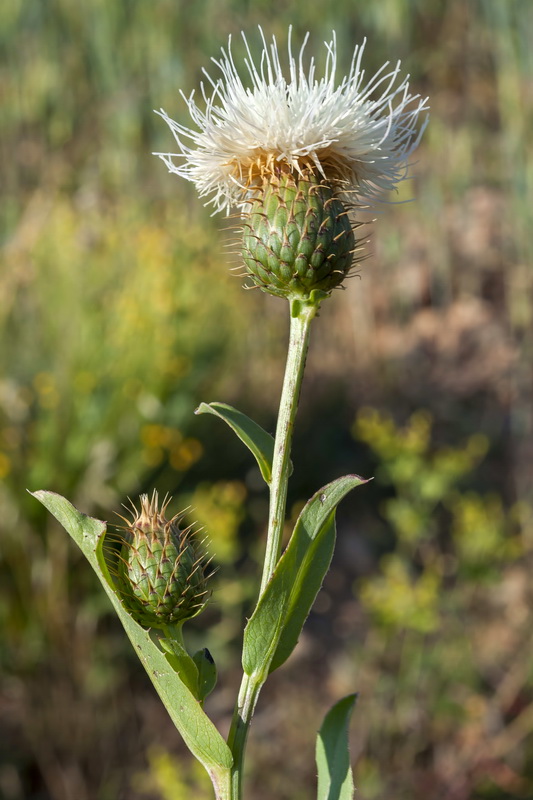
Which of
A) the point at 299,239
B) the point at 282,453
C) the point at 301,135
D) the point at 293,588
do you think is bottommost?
the point at 293,588

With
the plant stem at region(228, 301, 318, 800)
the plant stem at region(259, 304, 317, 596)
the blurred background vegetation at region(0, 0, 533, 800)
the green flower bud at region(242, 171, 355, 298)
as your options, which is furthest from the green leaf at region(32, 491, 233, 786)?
the blurred background vegetation at region(0, 0, 533, 800)

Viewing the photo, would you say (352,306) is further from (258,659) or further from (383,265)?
(258,659)

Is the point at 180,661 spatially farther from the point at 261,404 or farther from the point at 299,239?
the point at 261,404

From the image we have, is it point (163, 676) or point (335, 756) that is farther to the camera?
point (335, 756)

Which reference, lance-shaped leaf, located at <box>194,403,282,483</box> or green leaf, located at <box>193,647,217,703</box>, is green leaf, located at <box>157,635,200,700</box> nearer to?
green leaf, located at <box>193,647,217,703</box>

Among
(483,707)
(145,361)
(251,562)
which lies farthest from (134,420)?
(483,707)

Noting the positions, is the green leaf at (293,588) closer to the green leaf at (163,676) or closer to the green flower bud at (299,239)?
the green leaf at (163,676)

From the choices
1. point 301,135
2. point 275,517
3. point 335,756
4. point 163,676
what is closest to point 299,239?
point 301,135
